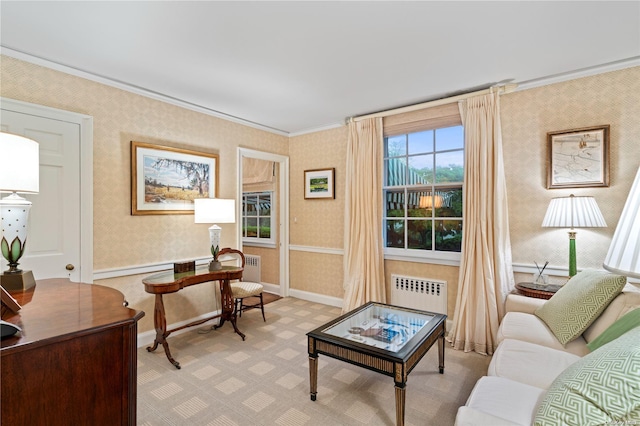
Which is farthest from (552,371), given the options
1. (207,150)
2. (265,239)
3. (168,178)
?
(265,239)

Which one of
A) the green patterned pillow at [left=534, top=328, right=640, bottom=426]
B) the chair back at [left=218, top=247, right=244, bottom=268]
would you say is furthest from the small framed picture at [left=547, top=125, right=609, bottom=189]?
the chair back at [left=218, top=247, right=244, bottom=268]

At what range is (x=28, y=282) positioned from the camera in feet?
5.34

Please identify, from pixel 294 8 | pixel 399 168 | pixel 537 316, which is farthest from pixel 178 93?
pixel 537 316

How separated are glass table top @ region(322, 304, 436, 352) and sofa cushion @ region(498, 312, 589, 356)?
53 centimetres

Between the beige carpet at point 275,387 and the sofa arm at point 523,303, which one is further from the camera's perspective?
the sofa arm at point 523,303

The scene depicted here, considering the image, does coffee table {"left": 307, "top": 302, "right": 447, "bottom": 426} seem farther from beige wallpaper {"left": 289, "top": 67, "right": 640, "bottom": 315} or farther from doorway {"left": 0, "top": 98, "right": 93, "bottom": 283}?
doorway {"left": 0, "top": 98, "right": 93, "bottom": 283}

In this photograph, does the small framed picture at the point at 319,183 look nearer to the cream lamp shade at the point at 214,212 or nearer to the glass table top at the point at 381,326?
the cream lamp shade at the point at 214,212

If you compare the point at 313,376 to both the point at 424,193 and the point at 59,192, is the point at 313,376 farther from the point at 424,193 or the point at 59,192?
the point at 59,192

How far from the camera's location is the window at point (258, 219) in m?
5.26

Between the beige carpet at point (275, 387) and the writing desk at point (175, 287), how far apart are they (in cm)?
19

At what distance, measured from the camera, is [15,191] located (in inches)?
57.2

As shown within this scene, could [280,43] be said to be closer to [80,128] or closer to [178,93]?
[178,93]

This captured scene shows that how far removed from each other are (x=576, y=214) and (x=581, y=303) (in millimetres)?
818

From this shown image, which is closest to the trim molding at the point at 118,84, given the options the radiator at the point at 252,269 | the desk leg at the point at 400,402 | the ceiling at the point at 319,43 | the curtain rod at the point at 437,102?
the ceiling at the point at 319,43
